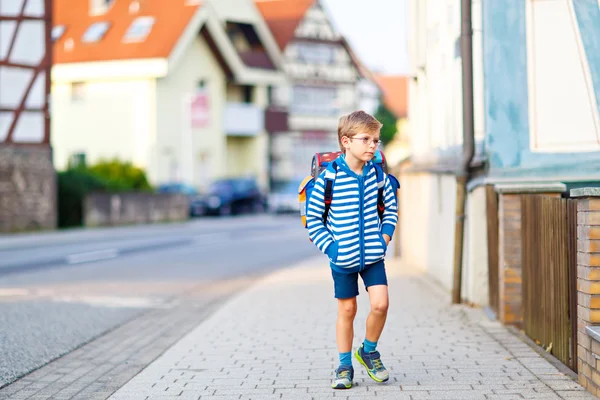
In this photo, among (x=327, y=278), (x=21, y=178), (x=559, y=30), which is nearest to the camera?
(x=559, y=30)

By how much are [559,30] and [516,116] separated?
84 centimetres

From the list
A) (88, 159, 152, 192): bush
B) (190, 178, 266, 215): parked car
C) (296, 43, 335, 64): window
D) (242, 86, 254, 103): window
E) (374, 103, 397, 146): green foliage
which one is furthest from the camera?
(374, 103, 397, 146): green foliage

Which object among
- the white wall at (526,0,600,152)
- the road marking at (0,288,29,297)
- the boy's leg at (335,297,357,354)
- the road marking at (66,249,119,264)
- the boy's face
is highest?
the white wall at (526,0,600,152)

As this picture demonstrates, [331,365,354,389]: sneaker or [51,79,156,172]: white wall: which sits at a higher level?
[51,79,156,172]: white wall

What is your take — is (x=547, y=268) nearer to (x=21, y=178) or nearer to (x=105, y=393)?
(x=105, y=393)

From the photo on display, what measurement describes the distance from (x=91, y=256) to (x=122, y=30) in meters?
31.9

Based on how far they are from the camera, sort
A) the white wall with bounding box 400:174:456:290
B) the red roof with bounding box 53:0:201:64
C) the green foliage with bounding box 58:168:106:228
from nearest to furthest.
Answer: the white wall with bounding box 400:174:456:290
the green foliage with bounding box 58:168:106:228
the red roof with bounding box 53:0:201:64

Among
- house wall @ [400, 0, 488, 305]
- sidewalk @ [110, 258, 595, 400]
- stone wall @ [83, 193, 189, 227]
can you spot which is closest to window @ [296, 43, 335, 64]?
stone wall @ [83, 193, 189, 227]

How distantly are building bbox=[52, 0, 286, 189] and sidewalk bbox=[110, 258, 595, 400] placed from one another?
3719 cm

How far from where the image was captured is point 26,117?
99.8 feet

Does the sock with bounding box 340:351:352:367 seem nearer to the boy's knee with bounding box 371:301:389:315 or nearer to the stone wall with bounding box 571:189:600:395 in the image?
the boy's knee with bounding box 371:301:389:315

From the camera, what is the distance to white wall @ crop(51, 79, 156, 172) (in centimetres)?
5003

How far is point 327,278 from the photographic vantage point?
1509cm

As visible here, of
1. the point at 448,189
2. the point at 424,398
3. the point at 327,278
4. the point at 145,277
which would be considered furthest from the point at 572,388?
the point at 145,277
